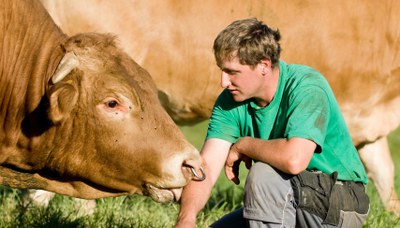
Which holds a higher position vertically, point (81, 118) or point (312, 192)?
point (81, 118)

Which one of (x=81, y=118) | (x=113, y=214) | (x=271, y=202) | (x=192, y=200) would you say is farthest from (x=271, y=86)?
(x=113, y=214)

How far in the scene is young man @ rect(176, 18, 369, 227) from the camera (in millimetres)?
5871

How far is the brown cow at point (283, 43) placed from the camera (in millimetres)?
8531

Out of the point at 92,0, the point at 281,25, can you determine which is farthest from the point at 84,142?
the point at 281,25

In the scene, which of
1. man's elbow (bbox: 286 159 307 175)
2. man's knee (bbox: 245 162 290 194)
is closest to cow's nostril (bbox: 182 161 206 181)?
man's knee (bbox: 245 162 290 194)

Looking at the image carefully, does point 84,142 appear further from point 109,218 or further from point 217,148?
point 109,218

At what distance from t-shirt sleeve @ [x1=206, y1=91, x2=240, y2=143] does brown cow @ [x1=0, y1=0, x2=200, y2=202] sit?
0.54 meters

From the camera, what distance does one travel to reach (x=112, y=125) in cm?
579

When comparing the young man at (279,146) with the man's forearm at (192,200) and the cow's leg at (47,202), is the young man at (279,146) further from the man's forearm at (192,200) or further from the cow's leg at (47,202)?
the cow's leg at (47,202)

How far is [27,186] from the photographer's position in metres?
6.24

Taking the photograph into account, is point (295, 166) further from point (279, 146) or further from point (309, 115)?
point (309, 115)

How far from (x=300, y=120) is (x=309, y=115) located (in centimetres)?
6

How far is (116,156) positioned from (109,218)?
1.68m

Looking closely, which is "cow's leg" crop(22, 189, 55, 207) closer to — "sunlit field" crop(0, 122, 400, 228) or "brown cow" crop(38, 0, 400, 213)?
"sunlit field" crop(0, 122, 400, 228)
